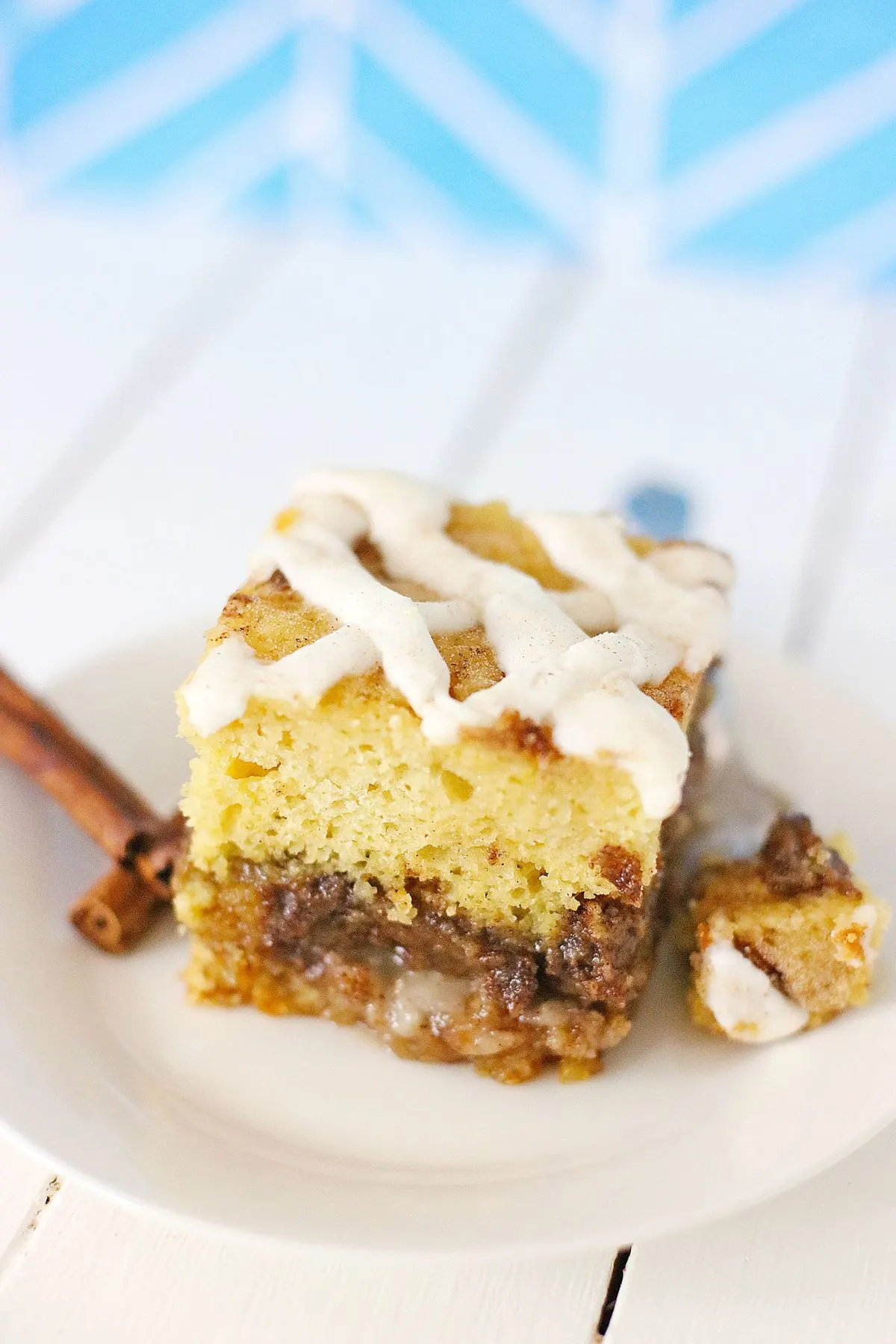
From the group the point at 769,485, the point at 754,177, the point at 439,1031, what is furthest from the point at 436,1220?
the point at 754,177

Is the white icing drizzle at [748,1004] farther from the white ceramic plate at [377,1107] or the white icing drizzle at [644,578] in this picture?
the white icing drizzle at [644,578]

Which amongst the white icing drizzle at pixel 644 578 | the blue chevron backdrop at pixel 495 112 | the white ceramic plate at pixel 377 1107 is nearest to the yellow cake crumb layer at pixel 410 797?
the white icing drizzle at pixel 644 578

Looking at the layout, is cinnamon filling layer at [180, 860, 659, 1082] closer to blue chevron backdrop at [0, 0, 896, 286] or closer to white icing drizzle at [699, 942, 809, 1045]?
white icing drizzle at [699, 942, 809, 1045]

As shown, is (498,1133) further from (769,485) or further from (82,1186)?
(769,485)

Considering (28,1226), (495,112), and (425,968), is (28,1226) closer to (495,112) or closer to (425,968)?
(425,968)

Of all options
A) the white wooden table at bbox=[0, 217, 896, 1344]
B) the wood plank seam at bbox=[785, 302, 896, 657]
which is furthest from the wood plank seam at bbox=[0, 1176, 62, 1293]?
the wood plank seam at bbox=[785, 302, 896, 657]

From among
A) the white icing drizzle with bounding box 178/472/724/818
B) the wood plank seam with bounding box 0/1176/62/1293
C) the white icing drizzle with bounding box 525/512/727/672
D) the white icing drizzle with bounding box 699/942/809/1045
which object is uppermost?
the white icing drizzle with bounding box 525/512/727/672

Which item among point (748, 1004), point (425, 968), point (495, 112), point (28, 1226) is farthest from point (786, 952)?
point (495, 112)
